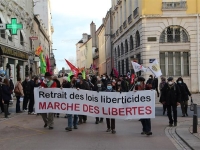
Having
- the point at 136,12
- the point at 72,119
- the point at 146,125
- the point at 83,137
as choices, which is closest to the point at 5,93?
the point at 72,119

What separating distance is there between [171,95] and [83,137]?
3641 millimetres

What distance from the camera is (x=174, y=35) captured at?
32344 mm

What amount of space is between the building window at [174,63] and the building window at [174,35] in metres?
1.09

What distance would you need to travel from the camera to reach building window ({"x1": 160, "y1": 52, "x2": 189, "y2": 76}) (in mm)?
32406

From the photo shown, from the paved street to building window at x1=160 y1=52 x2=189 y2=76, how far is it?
18643mm

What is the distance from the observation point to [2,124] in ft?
46.1

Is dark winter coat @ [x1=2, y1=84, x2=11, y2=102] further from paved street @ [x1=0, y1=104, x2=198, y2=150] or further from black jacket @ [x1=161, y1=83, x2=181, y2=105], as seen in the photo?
black jacket @ [x1=161, y1=83, x2=181, y2=105]

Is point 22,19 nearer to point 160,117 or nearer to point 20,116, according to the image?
point 20,116

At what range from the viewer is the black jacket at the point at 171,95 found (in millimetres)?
12820

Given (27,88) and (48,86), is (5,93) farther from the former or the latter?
(48,86)

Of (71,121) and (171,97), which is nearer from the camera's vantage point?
(71,121)

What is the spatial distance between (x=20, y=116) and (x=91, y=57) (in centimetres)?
8997

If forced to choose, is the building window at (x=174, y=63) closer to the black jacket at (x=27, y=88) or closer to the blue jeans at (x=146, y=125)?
the black jacket at (x=27, y=88)

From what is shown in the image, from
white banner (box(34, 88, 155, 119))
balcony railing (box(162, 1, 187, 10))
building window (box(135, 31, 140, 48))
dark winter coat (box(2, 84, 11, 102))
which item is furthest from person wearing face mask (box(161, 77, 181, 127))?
building window (box(135, 31, 140, 48))
